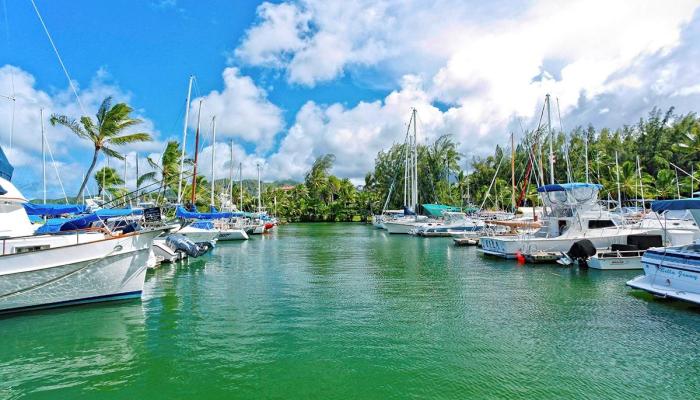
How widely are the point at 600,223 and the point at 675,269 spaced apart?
12532 mm

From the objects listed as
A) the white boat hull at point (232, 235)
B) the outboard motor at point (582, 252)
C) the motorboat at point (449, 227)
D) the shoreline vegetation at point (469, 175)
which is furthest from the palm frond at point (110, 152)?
the motorboat at point (449, 227)

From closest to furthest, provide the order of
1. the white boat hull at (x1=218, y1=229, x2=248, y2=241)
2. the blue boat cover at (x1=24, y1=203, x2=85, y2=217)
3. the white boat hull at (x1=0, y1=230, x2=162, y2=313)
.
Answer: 1. the white boat hull at (x1=0, y1=230, x2=162, y2=313)
2. the blue boat cover at (x1=24, y1=203, x2=85, y2=217)
3. the white boat hull at (x1=218, y1=229, x2=248, y2=241)

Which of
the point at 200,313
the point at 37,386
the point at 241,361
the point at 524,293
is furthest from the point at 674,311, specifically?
the point at 37,386

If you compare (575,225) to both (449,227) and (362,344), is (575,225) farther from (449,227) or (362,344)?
(449,227)

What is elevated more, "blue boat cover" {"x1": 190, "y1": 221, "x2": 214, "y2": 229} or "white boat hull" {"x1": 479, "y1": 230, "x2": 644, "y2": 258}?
"blue boat cover" {"x1": 190, "y1": 221, "x2": 214, "y2": 229}

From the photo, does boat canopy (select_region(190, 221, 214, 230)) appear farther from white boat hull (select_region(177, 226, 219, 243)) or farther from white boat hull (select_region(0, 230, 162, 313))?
white boat hull (select_region(0, 230, 162, 313))

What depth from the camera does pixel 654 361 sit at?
412 inches

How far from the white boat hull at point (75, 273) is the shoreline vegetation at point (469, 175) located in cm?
1134

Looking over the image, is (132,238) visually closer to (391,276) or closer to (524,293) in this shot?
(391,276)

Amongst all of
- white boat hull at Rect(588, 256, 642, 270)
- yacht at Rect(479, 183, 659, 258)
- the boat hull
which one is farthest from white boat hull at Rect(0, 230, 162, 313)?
yacht at Rect(479, 183, 659, 258)

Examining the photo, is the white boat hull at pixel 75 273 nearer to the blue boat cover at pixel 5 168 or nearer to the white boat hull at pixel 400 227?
the blue boat cover at pixel 5 168

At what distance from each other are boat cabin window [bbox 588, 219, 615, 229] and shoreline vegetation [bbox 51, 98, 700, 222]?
41.0 ft

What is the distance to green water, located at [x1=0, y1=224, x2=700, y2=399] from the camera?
9.19 m

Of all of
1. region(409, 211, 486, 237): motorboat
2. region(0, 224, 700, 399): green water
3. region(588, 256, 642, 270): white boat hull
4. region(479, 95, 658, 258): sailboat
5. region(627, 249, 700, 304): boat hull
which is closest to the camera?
region(0, 224, 700, 399): green water
